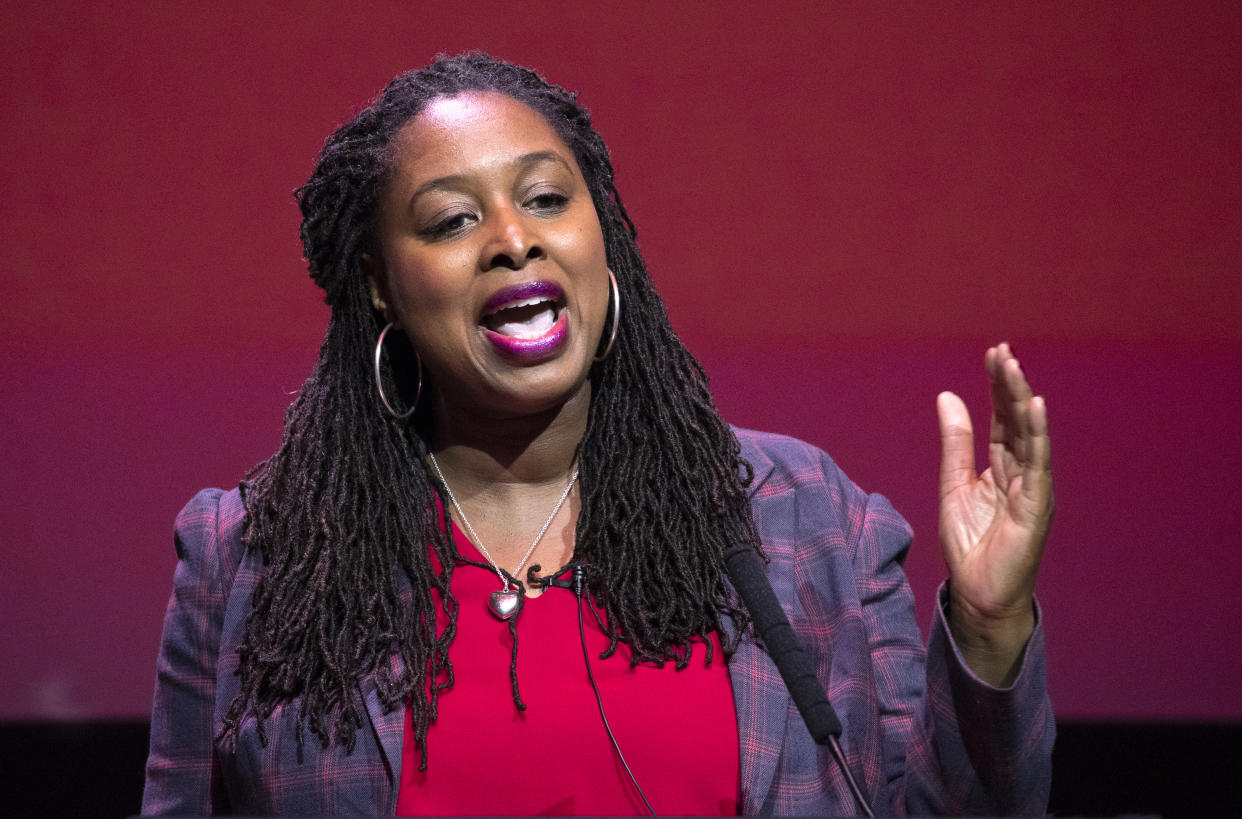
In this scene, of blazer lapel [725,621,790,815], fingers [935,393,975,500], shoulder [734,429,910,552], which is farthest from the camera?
shoulder [734,429,910,552]

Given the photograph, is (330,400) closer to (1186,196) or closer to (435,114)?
(435,114)

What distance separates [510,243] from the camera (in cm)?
156

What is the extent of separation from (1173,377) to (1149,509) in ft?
0.77

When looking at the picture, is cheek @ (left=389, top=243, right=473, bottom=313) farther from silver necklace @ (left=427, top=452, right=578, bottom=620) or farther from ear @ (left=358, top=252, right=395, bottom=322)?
silver necklace @ (left=427, top=452, right=578, bottom=620)

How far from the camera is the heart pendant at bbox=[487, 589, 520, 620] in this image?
1.61 meters

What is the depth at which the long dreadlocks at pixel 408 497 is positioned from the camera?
1.59 meters

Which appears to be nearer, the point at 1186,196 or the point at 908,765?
the point at 908,765

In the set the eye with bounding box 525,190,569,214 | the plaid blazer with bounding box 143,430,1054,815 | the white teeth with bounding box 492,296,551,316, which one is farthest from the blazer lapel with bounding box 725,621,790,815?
the eye with bounding box 525,190,569,214

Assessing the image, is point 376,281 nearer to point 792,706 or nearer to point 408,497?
point 408,497

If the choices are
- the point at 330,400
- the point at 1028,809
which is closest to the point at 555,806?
the point at 1028,809

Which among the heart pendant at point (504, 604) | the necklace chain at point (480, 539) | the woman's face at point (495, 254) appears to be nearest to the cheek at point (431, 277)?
the woman's face at point (495, 254)

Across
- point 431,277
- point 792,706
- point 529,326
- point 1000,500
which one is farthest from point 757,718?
point 431,277

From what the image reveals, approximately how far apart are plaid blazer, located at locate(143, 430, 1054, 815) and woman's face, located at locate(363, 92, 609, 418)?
0.34m

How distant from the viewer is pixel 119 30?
7.42 ft
